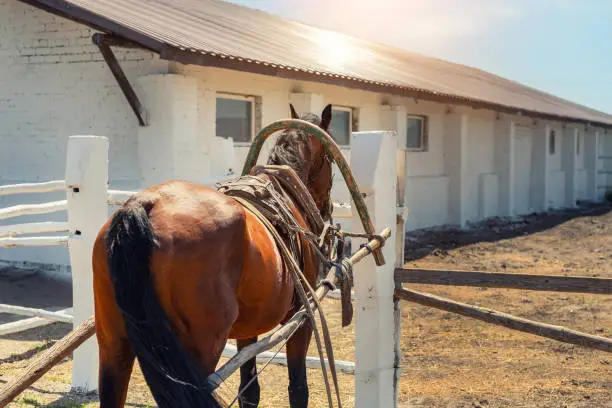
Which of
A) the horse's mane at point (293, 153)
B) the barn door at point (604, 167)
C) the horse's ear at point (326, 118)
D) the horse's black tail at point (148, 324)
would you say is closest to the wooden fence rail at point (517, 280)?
the horse's mane at point (293, 153)

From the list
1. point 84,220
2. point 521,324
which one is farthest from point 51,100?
point 521,324

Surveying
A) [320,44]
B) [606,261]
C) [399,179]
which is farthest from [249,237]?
[320,44]

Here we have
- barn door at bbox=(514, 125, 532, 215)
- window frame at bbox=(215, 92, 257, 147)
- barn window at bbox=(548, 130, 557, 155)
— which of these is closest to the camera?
window frame at bbox=(215, 92, 257, 147)

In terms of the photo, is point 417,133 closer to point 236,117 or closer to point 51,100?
point 236,117

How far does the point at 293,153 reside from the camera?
166 inches

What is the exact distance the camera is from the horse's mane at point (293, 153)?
417 centimetres

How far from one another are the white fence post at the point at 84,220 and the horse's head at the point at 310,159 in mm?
1166

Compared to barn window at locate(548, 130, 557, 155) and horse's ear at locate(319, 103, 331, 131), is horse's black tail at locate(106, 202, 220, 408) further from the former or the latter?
barn window at locate(548, 130, 557, 155)

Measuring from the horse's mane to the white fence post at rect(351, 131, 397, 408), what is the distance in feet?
1.01

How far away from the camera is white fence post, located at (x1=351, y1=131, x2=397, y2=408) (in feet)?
13.2

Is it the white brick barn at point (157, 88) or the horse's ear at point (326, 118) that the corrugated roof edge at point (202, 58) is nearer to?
the white brick barn at point (157, 88)

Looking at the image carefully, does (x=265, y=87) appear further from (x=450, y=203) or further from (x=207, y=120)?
(x=450, y=203)

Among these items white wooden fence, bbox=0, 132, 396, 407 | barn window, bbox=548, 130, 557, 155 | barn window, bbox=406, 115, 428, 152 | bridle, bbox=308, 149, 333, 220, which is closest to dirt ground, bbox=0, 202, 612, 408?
white wooden fence, bbox=0, 132, 396, 407

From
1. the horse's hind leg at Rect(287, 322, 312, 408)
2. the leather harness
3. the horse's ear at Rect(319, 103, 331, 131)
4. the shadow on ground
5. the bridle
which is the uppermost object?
the horse's ear at Rect(319, 103, 331, 131)
